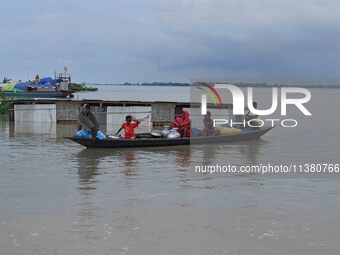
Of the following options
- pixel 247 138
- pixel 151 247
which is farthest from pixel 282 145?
pixel 151 247

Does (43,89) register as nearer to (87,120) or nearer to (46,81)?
(46,81)

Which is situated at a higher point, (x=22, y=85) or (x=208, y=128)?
(x=22, y=85)

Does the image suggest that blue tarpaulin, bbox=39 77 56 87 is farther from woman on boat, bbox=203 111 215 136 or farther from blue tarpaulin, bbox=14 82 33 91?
woman on boat, bbox=203 111 215 136

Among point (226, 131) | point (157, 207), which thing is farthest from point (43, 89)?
point (157, 207)

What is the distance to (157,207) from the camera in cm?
995

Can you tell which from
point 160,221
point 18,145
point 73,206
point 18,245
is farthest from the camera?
point 18,145

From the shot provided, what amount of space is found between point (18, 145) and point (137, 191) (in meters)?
10.7

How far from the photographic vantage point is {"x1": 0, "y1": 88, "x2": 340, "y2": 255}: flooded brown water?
762cm

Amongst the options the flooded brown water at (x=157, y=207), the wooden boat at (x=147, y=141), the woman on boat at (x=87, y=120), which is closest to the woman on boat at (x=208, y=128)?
the wooden boat at (x=147, y=141)

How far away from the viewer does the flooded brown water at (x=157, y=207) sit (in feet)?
Answer: 25.0

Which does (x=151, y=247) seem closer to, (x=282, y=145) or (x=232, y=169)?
(x=232, y=169)

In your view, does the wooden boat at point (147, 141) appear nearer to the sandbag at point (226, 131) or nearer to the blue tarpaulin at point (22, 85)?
the sandbag at point (226, 131)

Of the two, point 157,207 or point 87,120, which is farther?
point 87,120

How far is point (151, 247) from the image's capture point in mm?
7492
